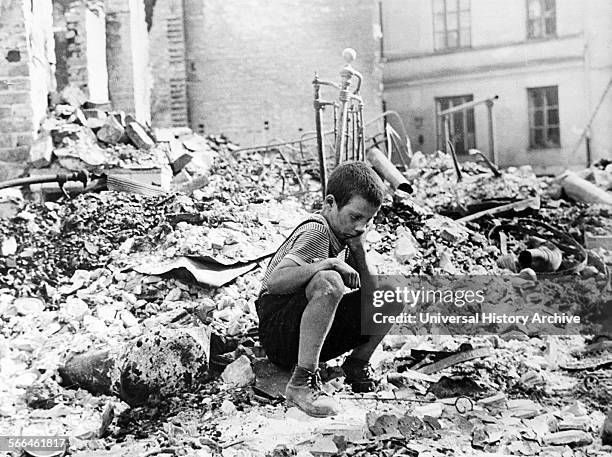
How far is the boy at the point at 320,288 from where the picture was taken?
2467 millimetres

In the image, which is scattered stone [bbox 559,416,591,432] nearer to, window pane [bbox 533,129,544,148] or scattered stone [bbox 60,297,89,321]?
scattered stone [bbox 60,297,89,321]

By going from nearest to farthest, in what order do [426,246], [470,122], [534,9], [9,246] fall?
[9,246] < [426,246] < [534,9] < [470,122]

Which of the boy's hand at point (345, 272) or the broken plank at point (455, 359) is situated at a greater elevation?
the boy's hand at point (345, 272)

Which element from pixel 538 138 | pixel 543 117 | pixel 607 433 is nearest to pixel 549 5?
pixel 543 117

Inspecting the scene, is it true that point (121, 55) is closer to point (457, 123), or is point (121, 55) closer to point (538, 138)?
point (457, 123)

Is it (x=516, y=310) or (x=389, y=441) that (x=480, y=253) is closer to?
(x=516, y=310)

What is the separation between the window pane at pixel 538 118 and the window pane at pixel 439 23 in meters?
2.56

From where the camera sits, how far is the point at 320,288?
8.03 feet

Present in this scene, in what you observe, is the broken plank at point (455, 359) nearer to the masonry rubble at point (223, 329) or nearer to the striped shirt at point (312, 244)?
the masonry rubble at point (223, 329)

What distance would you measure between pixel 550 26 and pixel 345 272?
11.4m

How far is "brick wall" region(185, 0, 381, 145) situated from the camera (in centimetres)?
1073

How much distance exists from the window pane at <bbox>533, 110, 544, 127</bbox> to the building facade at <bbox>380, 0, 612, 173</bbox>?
2cm

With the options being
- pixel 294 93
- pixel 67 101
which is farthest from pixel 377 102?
pixel 67 101

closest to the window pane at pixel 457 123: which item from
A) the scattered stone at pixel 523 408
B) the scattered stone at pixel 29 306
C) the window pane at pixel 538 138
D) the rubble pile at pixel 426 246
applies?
the window pane at pixel 538 138
